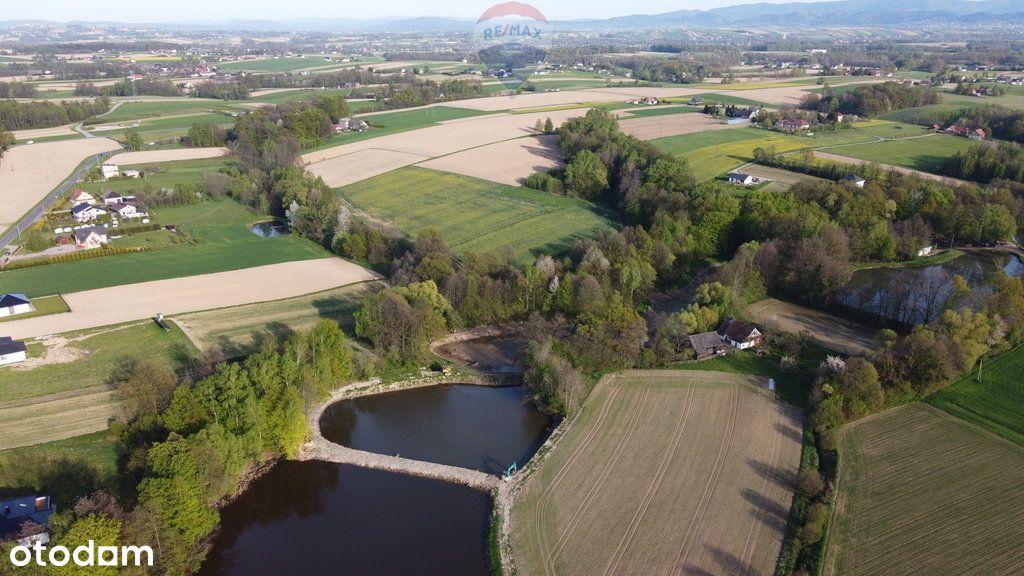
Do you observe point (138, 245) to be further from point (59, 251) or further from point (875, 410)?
point (875, 410)

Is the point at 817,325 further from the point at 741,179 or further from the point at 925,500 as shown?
the point at 741,179

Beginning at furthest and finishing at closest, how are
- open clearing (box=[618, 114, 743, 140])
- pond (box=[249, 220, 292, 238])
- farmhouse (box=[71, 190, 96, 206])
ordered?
open clearing (box=[618, 114, 743, 140]) → farmhouse (box=[71, 190, 96, 206]) → pond (box=[249, 220, 292, 238])

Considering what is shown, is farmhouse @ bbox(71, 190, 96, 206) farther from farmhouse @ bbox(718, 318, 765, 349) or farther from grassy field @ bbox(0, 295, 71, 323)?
farmhouse @ bbox(718, 318, 765, 349)

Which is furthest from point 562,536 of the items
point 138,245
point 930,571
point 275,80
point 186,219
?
point 275,80

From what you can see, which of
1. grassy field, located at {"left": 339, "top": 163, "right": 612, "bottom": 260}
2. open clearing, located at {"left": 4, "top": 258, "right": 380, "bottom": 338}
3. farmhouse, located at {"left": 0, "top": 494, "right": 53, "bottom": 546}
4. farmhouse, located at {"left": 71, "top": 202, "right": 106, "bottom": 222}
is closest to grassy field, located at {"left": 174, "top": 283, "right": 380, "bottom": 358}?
open clearing, located at {"left": 4, "top": 258, "right": 380, "bottom": 338}

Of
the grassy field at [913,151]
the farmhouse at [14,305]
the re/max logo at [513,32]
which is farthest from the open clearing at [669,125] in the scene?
the farmhouse at [14,305]

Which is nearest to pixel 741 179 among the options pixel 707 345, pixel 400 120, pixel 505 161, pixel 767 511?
pixel 505 161
